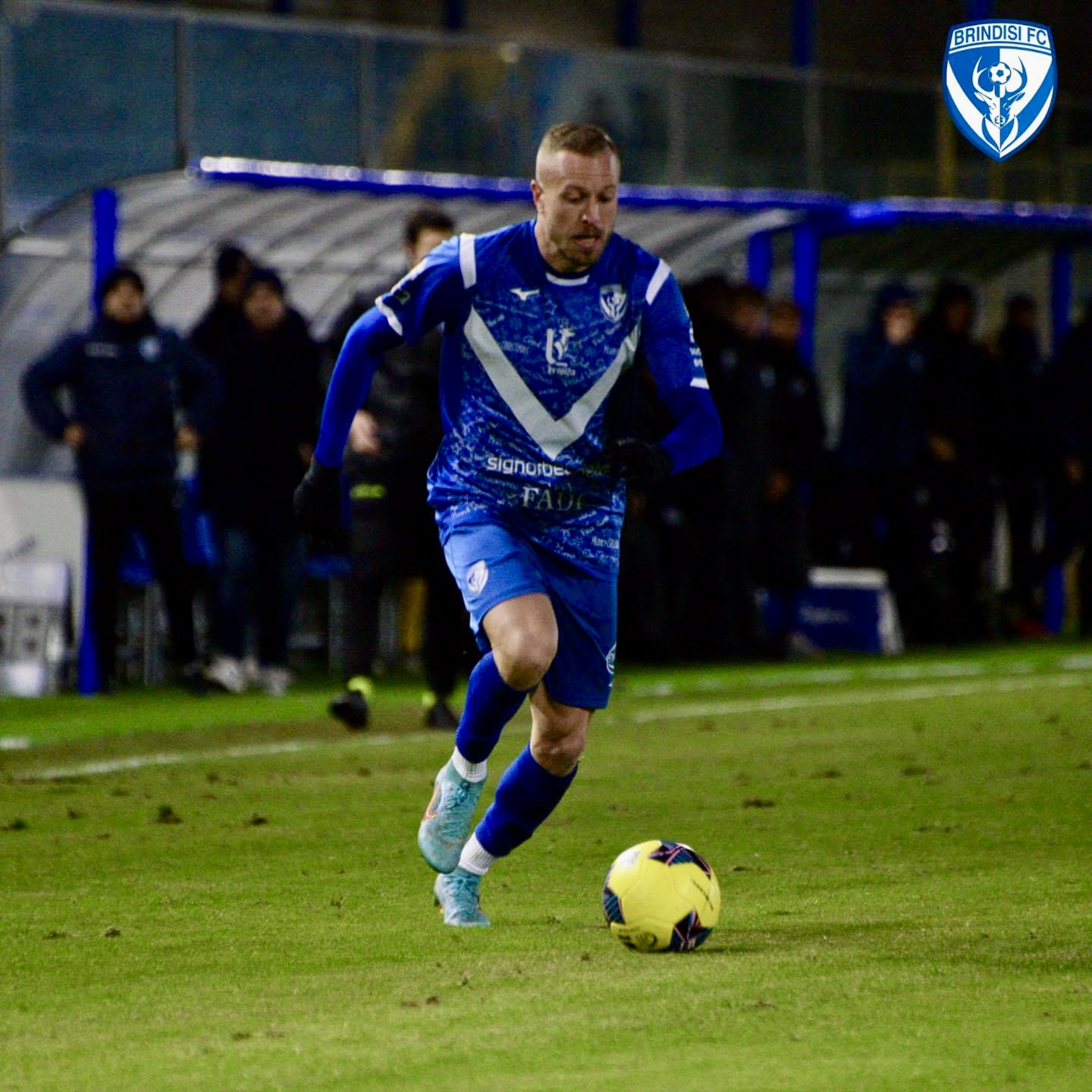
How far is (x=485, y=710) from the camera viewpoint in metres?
6.25

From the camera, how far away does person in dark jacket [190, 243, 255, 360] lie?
14305 millimetres

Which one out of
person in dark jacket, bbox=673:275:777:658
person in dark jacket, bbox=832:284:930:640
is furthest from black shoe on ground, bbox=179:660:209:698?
person in dark jacket, bbox=832:284:930:640

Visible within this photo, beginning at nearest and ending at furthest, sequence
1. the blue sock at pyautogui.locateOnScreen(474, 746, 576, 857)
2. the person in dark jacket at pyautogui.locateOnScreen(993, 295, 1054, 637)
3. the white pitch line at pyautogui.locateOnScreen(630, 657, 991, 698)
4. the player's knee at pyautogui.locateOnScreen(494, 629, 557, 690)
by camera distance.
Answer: the player's knee at pyautogui.locateOnScreen(494, 629, 557, 690), the blue sock at pyautogui.locateOnScreen(474, 746, 576, 857), the white pitch line at pyautogui.locateOnScreen(630, 657, 991, 698), the person in dark jacket at pyautogui.locateOnScreen(993, 295, 1054, 637)

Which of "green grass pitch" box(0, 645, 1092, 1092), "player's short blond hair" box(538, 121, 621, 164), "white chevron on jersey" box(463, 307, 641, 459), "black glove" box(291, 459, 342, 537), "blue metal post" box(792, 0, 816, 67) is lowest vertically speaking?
A: "green grass pitch" box(0, 645, 1092, 1092)

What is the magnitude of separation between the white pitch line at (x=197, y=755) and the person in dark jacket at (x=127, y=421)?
2.56 m

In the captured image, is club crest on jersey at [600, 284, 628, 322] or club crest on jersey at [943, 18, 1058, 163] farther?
club crest on jersey at [943, 18, 1058, 163]

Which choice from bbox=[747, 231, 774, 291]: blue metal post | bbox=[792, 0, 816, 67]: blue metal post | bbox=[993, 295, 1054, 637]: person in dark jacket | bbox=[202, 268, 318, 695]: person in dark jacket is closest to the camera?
bbox=[202, 268, 318, 695]: person in dark jacket

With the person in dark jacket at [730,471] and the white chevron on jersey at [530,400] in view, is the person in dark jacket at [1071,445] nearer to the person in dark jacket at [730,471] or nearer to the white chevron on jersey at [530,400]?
the person in dark jacket at [730,471]

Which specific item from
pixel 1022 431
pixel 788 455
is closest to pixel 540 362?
pixel 788 455

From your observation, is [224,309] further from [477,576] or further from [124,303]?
[477,576]

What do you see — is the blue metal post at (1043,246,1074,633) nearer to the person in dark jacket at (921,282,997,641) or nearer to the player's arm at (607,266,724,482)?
the person in dark jacket at (921,282,997,641)

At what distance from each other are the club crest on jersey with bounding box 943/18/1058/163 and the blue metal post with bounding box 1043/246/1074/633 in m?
9.03

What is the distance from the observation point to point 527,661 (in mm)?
6051

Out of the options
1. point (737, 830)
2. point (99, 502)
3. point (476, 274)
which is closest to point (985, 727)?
point (737, 830)
